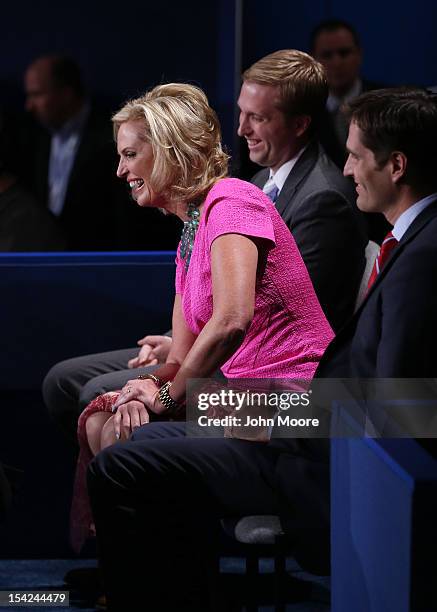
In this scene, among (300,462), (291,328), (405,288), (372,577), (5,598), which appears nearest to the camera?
(372,577)

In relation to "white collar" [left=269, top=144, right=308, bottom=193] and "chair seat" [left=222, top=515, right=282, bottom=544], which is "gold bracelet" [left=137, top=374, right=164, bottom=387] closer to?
"chair seat" [left=222, top=515, right=282, bottom=544]

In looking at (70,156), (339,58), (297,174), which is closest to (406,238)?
(297,174)

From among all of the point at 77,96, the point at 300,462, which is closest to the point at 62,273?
the point at 300,462

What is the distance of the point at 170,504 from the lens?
7.96ft

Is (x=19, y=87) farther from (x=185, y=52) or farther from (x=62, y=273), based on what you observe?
(x=62, y=273)

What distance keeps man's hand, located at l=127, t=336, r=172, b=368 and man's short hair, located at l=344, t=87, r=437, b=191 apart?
0.96m

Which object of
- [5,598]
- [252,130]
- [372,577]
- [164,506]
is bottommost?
[5,598]

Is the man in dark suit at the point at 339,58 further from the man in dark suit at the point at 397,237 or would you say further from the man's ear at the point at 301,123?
the man in dark suit at the point at 397,237

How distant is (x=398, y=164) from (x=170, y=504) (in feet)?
2.83

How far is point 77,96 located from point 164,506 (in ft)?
10.6

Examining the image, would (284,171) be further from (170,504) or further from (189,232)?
(170,504)

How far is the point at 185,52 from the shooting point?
17.9 feet

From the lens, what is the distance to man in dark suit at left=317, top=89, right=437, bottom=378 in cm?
208

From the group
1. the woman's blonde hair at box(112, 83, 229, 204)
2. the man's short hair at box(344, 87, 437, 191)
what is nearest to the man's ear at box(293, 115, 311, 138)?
the woman's blonde hair at box(112, 83, 229, 204)
